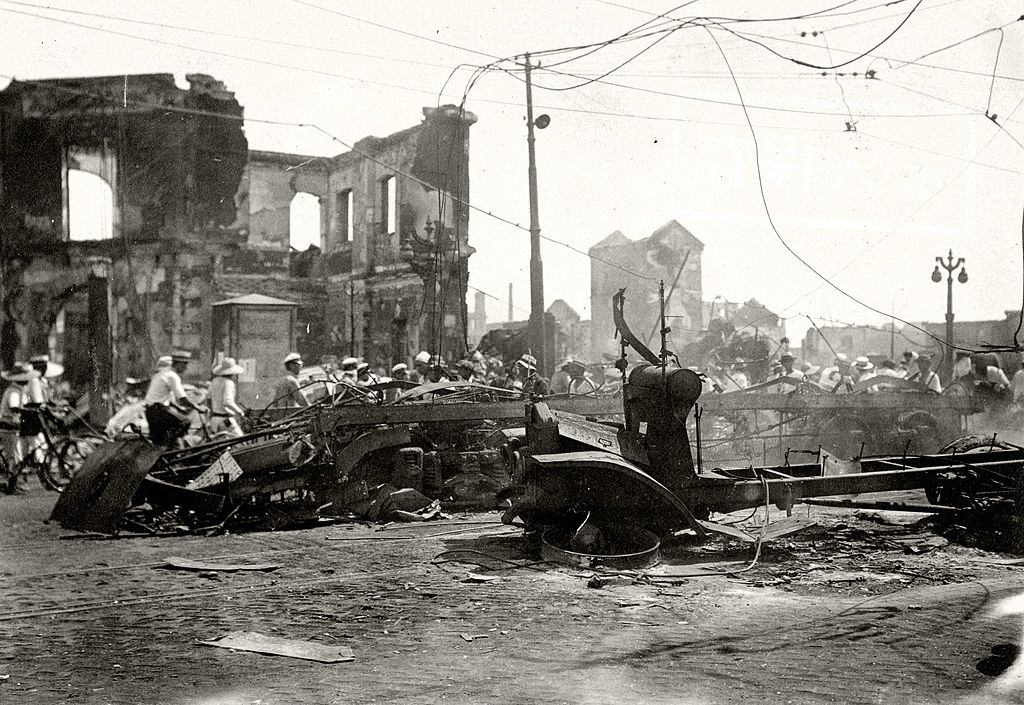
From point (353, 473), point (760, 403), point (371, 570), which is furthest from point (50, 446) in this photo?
point (760, 403)

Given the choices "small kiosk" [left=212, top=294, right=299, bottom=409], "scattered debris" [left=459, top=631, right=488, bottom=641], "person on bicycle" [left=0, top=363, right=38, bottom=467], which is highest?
"small kiosk" [left=212, top=294, right=299, bottom=409]

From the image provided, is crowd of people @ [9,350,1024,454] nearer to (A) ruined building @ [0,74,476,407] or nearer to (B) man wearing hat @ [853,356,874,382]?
(B) man wearing hat @ [853,356,874,382]

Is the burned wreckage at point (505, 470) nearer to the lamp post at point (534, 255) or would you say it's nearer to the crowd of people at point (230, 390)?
the crowd of people at point (230, 390)

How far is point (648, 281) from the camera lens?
145ft

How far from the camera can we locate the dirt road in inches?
179

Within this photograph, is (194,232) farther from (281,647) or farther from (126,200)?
(281,647)

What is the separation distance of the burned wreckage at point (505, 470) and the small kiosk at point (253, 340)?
41.4 ft

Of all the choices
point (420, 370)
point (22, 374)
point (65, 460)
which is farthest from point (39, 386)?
point (420, 370)

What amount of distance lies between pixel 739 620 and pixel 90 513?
6961 millimetres

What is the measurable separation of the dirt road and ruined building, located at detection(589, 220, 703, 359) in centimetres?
2983

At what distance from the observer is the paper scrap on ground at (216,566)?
7.51 metres

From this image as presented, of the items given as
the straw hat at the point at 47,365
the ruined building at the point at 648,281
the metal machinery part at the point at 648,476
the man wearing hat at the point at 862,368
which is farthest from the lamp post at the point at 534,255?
the ruined building at the point at 648,281

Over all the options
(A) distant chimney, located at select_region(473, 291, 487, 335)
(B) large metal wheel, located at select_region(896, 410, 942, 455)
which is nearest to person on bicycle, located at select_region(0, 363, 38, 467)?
(B) large metal wheel, located at select_region(896, 410, 942, 455)

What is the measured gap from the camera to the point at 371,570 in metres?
7.46
